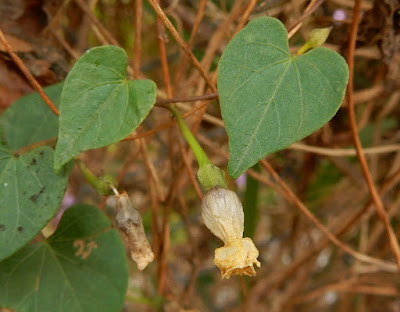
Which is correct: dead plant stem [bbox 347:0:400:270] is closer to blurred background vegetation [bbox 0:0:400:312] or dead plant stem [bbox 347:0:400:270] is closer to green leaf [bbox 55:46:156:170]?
blurred background vegetation [bbox 0:0:400:312]

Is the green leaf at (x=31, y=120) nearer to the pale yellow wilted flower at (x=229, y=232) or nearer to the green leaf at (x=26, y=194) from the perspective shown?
the green leaf at (x=26, y=194)

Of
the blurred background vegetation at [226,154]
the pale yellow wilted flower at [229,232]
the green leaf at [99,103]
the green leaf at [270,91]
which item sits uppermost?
the green leaf at [99,103]

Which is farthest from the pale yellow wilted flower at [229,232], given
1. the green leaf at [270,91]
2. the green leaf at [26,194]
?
the green leaf at [26,194]

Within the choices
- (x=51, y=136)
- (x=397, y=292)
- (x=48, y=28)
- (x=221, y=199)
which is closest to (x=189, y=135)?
(x=221, y=199)

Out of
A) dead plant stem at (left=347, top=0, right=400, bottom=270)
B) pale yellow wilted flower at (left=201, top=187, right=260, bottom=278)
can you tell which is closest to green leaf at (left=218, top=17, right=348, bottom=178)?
pale yellow wilted flower at (left=201, top=187, right=260, bottom=278)

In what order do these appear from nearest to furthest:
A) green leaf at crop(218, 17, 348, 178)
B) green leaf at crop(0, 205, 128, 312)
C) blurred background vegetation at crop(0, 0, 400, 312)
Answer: green leaf at crop(218, 17, 348, 178)
green leaf at crop(0, 205, 128, 312)
blurred background vegetation at crop(0, 0, 400, 312)
